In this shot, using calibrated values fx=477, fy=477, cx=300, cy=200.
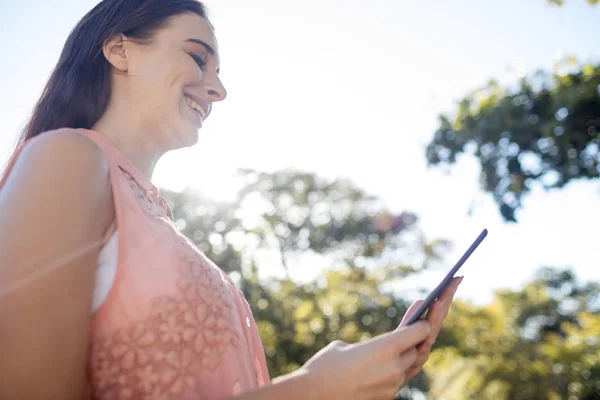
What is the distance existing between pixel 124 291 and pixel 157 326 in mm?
105

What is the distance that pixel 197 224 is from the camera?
53.5 ft

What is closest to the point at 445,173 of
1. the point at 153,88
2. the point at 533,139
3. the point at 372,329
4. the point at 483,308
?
the point at 533,139

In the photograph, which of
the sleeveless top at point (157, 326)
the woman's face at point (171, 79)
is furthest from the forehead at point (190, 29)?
the sleeveless top at point (157, 326)

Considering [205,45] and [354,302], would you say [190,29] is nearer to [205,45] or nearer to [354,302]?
[205,45]

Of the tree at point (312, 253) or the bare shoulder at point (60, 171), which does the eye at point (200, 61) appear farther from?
the tree at point (312, 253)

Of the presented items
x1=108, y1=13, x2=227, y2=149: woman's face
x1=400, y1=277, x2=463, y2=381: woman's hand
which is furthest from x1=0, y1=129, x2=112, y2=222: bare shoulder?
x1=400, y1=277, x2=463, y2=381: woman's hand

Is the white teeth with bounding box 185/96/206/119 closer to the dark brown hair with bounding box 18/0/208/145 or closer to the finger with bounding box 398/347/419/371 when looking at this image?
the dark brown hair with bounding box 18/0/208/145

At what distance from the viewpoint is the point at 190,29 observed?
1.63 meters

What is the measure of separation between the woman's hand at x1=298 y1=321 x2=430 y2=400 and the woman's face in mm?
966

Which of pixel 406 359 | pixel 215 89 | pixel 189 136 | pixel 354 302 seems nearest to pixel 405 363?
pixel 406 359

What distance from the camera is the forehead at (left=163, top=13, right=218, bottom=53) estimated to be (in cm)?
159

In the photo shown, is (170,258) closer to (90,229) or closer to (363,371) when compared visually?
(90,229)

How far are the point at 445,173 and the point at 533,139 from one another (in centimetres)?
184

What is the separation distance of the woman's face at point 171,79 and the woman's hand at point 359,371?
0.97m
